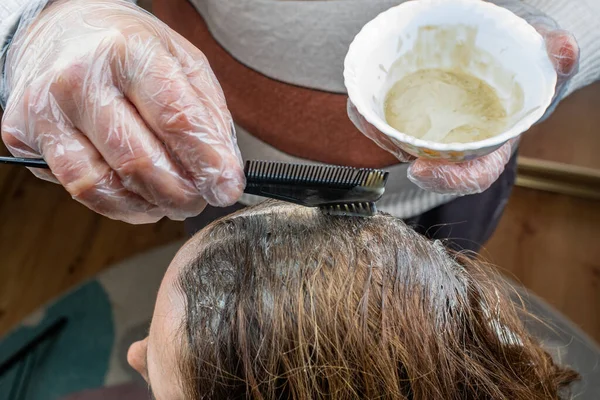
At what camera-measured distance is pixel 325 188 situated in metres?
0.60

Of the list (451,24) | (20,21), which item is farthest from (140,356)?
(451,24)

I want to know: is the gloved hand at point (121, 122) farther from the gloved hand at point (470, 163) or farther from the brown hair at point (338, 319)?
the gloved hand at point (470, 163)

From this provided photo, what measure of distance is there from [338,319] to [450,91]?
1.13 feet

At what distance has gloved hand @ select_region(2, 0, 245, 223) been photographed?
55 centimetres

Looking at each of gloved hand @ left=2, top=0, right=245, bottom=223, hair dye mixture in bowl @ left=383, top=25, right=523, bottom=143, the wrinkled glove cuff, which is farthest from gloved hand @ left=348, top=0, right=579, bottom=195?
the wrinkled glove cuff

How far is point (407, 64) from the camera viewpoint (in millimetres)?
716

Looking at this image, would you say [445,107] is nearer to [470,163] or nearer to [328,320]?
[470,163]

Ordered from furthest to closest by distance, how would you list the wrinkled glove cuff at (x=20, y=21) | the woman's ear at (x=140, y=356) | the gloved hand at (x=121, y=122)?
the woman's ear at (x=140, y=356), the wrinkled glove cuff at (x=20, y=21), the gloved hand at (x=121, y=122)

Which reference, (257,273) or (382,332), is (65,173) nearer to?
(257,273)

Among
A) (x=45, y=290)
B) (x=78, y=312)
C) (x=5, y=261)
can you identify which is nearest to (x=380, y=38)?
(x=78, y=312)

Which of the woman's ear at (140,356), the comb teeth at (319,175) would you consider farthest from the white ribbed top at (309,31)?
the woman's ear at (140,356)

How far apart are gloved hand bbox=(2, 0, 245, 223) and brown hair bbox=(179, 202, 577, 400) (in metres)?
0.09

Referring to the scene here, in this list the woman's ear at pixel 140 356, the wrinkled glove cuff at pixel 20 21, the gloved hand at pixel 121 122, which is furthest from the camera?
the woman's ear at pixel 140 356

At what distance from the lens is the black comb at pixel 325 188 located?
0.59 metres
